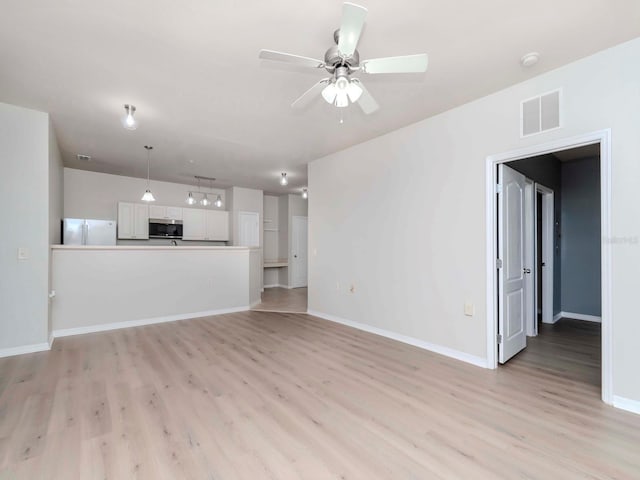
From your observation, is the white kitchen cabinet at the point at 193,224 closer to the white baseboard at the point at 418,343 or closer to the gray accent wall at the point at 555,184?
the white baseboard at the point at 418,343

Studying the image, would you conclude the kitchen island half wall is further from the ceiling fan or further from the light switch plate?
the ceiling fan

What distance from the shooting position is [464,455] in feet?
6.04

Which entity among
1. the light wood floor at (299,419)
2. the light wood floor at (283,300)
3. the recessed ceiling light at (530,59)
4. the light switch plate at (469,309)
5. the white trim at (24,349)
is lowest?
the light wood floor at (283,300)

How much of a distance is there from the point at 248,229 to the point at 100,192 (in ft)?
11.0

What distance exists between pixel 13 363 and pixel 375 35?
4.78 meters

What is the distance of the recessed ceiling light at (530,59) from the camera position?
2.48 meters

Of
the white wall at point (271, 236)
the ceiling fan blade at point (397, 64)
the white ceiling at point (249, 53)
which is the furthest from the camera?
the white wall at point (271, 236)

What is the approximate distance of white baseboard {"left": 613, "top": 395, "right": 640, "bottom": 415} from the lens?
7.48 ft

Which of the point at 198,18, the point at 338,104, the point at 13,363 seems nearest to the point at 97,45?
the point at 198,18

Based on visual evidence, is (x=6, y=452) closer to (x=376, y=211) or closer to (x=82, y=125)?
(x=82, y=125)

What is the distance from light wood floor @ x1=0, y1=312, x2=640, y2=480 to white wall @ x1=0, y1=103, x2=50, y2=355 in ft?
1.25

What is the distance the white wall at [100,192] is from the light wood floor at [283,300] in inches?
133

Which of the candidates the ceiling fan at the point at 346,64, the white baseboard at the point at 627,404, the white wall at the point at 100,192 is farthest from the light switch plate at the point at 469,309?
the white wall at the point at 100,192

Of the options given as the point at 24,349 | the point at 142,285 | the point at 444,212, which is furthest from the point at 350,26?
the point at 142,285
